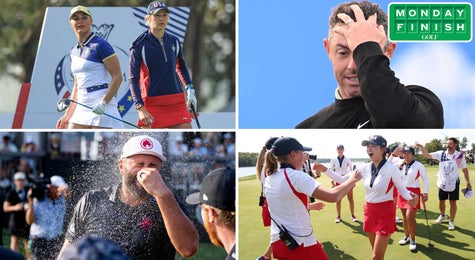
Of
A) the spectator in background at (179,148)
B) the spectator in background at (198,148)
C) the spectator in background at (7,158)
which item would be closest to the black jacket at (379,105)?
the spectator in background at (198,148)

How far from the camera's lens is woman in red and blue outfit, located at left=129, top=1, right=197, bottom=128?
489cm

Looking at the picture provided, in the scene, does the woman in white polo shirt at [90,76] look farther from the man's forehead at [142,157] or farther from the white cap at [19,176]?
the white cap at [19,176]

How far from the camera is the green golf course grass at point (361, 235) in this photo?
186 inches

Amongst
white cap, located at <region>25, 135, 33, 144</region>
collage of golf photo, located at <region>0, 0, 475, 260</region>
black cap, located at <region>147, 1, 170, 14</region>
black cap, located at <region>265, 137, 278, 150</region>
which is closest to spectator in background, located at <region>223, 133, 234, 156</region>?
collage of golf photo, located at <region>0, 0, 475, 260</region>

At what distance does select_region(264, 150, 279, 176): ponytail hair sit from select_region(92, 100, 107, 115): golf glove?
125cm

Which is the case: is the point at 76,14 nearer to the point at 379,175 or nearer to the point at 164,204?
the point at 164,204

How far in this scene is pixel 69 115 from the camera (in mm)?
4902

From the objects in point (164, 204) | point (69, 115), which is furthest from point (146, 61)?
point (164, 204)

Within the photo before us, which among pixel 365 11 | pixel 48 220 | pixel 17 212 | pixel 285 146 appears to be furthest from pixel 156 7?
pixel 17 212

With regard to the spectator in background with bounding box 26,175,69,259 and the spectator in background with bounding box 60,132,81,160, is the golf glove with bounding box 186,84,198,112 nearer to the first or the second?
the spectator in background with bounding box 60,132,81,160

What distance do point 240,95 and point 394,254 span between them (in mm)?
1582

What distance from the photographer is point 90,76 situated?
4.90 metres

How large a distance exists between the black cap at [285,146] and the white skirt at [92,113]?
1.17m

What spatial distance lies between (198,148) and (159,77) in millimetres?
598
